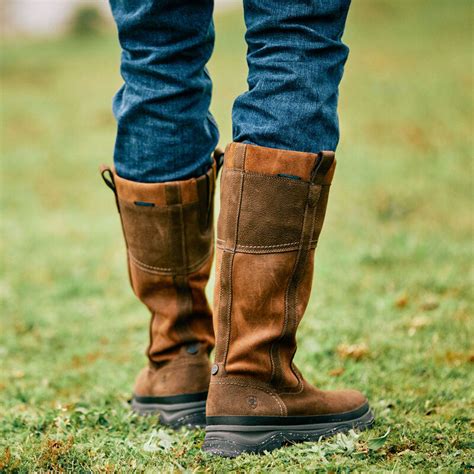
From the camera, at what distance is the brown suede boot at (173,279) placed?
1.77 m

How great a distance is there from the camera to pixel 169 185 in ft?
5.70

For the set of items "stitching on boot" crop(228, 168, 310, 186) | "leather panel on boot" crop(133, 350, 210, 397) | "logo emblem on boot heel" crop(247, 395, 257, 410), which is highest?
"stitching on boot" crop(228, 168, 310, 186)

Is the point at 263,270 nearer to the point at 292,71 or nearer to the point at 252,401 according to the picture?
the point at 252,401

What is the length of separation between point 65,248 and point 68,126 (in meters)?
5.30

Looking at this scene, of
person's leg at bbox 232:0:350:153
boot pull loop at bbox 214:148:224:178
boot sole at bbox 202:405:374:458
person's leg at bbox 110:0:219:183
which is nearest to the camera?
person's leg at bbox 232:0:350:153

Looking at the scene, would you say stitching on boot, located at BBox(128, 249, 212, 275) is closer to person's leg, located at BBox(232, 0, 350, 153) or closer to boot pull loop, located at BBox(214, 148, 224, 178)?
boot pull loop, located at BBox(214, 148, 224, 178)

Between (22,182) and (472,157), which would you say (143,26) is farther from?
(22,182)

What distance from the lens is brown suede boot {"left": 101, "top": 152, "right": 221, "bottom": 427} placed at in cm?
177

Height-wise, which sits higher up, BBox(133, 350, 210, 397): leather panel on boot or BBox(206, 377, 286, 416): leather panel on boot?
BBox(206, 377, 286, 416): leather panel on boot

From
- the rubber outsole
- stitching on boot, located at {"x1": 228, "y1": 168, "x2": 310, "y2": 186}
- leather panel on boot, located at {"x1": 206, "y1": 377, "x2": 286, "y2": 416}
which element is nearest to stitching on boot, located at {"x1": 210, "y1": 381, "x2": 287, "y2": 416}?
leather panel on boot, located at {"x1": 206, "y1": 377, "x2": 286, "y2": 416}

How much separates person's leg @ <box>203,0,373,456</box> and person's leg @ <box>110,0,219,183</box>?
226 mm

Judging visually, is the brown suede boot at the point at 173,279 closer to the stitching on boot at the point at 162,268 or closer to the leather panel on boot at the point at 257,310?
the stitching on boot at the point at 162,268

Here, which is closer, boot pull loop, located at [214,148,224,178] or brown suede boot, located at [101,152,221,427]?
brown suede boot, located at [101,152,221,427]

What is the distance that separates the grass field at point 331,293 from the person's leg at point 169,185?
7.0 inches
